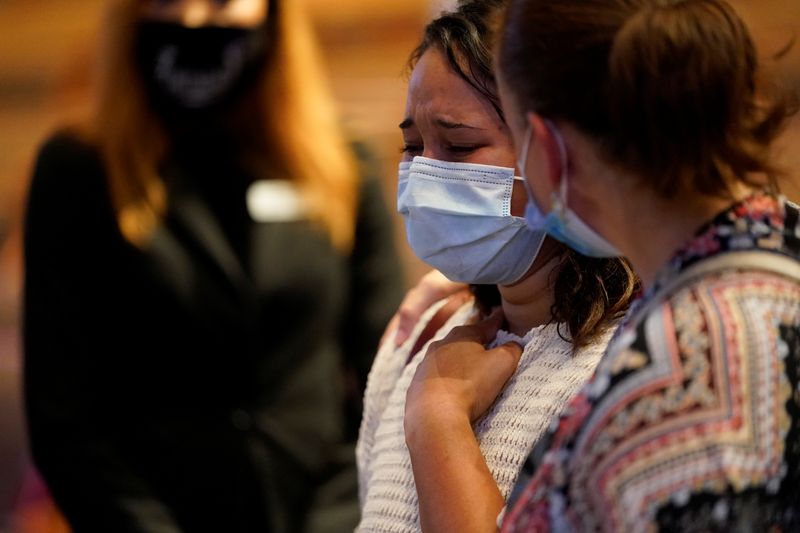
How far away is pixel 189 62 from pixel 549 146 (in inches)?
66.3

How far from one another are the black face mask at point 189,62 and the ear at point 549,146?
165 cm

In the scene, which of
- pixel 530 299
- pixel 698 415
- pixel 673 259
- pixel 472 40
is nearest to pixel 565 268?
pixel 530 299

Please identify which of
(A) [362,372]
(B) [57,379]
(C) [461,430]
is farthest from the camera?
(A) [362,372]

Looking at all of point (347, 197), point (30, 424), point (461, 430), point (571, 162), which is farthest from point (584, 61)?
point (30, 424)

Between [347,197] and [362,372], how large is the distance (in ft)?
1.37

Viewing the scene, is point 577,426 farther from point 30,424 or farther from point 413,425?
point 30,424

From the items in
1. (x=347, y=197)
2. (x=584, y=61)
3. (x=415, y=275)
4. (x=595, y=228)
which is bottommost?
(x=415, y=275)

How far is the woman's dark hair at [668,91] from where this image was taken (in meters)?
1.14

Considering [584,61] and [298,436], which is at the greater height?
[584,61]

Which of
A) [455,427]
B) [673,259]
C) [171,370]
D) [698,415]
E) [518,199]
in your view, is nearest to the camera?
[698,415]

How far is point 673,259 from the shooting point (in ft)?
3.90

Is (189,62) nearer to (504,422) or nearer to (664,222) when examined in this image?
(504,422)

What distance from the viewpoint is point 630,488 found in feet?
3.59

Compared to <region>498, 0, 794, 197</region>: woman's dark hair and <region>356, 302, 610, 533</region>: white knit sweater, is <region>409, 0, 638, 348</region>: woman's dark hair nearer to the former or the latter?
<region>356, 302, 610, 533</region>: white knit sweater
